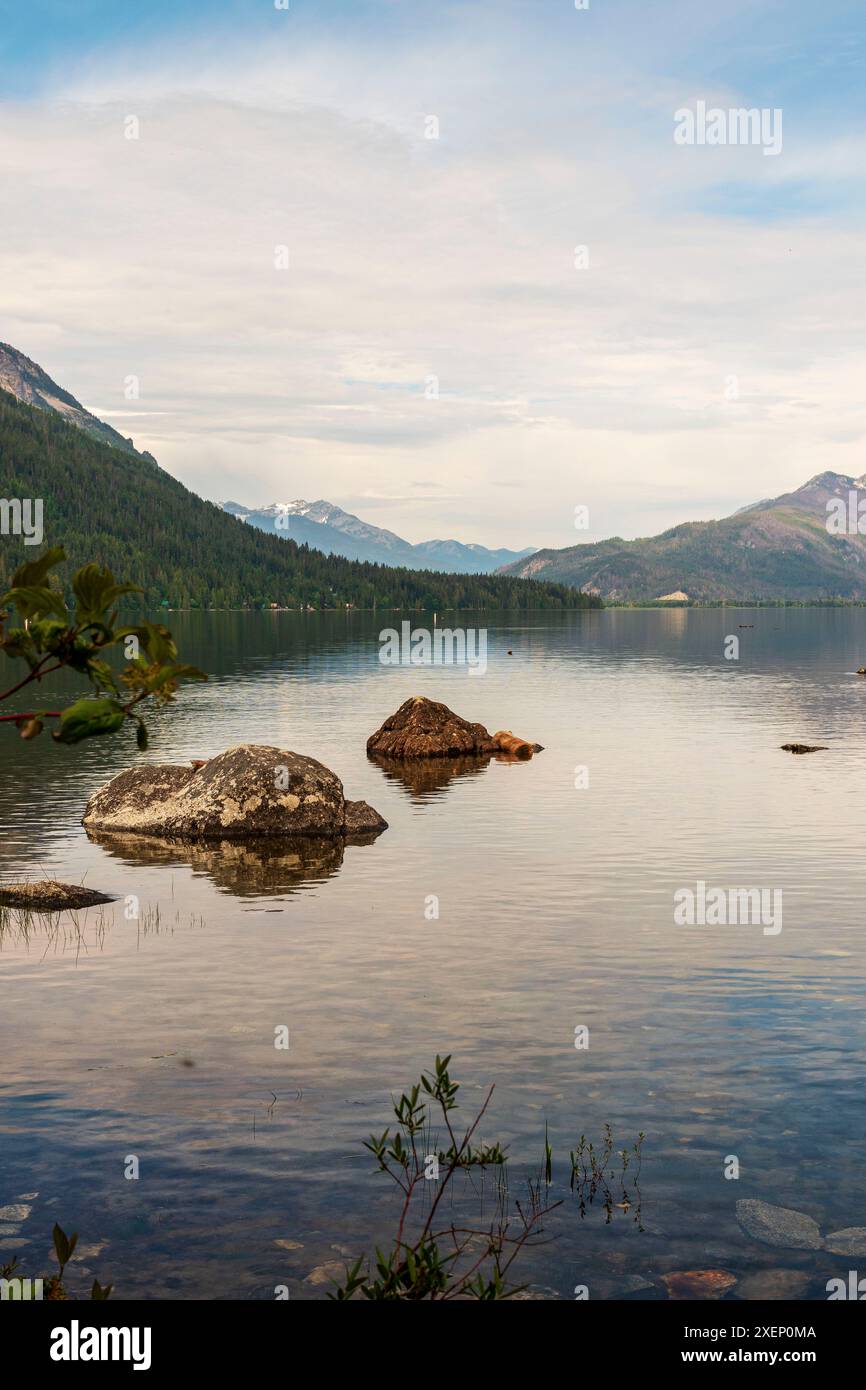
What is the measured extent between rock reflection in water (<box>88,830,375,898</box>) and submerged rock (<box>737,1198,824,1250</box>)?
1743 cm

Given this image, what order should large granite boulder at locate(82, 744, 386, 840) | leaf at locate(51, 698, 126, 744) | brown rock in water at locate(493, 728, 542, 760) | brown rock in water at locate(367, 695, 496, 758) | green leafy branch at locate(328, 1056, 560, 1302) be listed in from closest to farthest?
1. leaf at locate(51, 698, 126, 744)
2. green leafy branch at locate(328, 1056, 560, 1302)
3. large granite boulder at locate(82, 744, 386, 840)
4. brown rock in water at locate(367, 695, 496, 758)
5. brown rock in water at locate(493, 728, 542, 760)

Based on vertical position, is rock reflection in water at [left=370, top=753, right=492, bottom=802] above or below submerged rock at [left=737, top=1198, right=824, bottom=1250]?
above

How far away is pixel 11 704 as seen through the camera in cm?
7369

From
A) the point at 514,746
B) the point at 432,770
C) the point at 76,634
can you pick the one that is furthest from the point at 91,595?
the point at 514,746

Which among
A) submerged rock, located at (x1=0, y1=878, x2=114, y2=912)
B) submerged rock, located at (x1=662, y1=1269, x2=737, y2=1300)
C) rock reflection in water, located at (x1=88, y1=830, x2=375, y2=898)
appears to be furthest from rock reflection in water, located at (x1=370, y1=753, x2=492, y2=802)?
submerged rock, located at (x1=662, y1=1269, x2=737, y2=1300)

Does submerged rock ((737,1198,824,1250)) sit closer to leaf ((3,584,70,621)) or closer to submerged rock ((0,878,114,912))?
leaf ((3,584,70,621))

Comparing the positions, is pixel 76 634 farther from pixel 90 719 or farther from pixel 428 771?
pixel 428 771

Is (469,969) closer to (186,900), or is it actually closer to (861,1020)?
(861,1020)

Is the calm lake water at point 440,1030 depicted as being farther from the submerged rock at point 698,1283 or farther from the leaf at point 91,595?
the leaf at point 91,595

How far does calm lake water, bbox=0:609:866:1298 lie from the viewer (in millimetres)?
12438

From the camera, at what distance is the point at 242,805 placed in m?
36.5

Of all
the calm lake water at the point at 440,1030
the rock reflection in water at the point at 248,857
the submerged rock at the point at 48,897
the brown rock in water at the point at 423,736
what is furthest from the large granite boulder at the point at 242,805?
the brown rock in water at the point at 423,736

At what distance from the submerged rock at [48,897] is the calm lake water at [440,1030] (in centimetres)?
90

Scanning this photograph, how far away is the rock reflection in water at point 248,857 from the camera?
Result: 3038 cm
